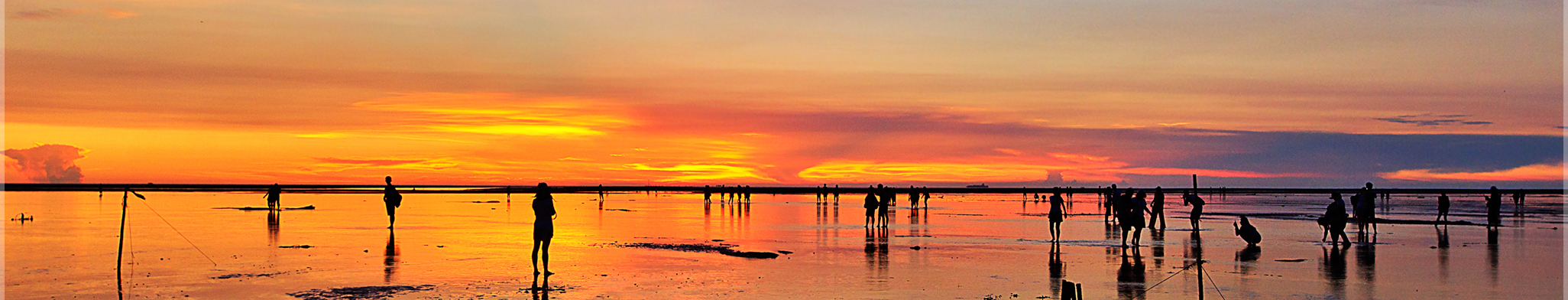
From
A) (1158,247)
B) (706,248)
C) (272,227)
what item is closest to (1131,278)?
(1158,247)

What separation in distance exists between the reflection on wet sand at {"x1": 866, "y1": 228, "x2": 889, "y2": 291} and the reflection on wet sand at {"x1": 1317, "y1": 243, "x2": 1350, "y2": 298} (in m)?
6.14

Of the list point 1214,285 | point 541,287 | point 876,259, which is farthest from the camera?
point 876,259

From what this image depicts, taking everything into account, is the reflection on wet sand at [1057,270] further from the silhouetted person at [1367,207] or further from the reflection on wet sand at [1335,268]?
the silhouetted person at [1367,207]

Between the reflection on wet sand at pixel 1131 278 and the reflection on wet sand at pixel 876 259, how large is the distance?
327 cm

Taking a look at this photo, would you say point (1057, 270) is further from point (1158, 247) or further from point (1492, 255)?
point (1492, 255)

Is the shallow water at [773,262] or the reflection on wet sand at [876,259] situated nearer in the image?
the shallow water at [773,262]

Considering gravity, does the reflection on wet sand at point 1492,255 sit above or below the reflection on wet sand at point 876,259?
below

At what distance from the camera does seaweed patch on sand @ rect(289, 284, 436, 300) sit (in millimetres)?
14414

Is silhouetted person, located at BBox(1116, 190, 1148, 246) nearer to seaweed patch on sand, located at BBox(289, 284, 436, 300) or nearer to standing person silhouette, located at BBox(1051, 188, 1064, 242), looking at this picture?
standing person silhouette, located at BBox(1051, 188, 1064, 242)

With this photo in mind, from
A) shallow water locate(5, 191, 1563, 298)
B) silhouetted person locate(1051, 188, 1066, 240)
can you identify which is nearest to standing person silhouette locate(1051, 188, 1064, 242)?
silhouetted person locate(1051, 188, 1066, 240)

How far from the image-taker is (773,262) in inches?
797

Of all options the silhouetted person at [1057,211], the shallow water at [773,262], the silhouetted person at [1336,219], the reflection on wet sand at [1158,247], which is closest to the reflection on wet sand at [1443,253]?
the shallow water at [773,262]

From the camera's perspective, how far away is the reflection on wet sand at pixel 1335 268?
53.2 feet

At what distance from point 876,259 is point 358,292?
32.0ft
